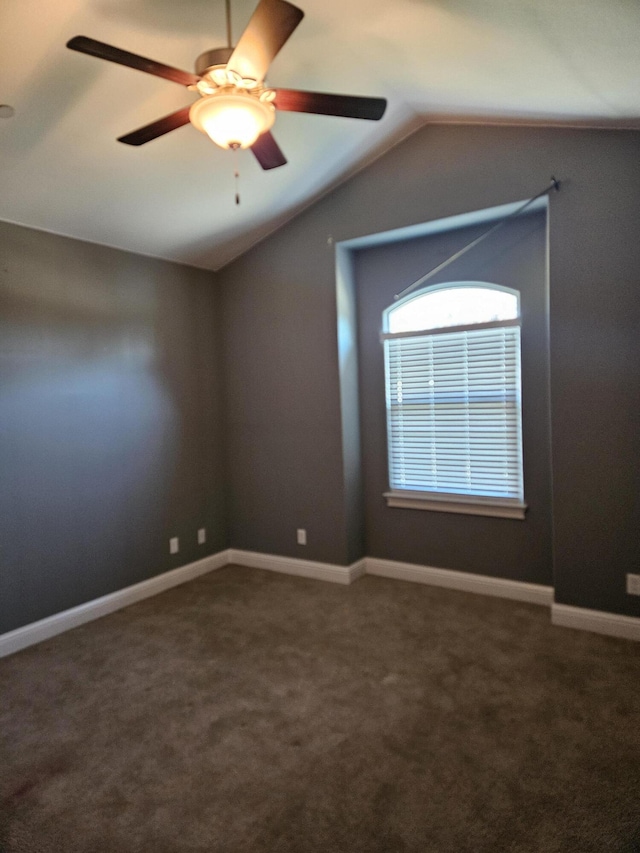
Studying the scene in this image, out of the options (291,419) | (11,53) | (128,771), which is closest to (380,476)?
(291,419)

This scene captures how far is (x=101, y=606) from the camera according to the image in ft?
11.9

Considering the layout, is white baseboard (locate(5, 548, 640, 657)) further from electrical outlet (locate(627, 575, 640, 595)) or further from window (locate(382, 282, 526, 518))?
window (locate(382, 282, 526, 518))

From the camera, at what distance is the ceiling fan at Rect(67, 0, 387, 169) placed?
1.64 metres

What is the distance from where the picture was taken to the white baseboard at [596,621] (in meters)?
2.97

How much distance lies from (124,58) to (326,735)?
263 cm

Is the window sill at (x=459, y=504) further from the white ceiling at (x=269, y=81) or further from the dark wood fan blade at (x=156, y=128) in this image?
the dark wood fan blade at (x=156, y=128)

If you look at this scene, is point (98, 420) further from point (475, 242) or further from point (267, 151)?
point (475, 242)

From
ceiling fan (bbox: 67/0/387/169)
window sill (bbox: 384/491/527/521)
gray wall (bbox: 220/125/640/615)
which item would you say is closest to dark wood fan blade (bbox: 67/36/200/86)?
ceiling fan (bbox: 67/0/387/169)

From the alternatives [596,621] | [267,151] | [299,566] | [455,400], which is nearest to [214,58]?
[267,151]

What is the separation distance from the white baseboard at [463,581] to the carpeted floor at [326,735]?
12 cm

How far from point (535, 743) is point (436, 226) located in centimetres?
303

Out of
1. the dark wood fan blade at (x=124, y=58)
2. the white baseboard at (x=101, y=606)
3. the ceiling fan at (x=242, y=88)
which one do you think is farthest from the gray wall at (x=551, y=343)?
the dark wood fan blade at (x=124, y=58)

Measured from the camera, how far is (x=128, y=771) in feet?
6.91

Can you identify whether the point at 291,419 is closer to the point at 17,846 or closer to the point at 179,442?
the point at 179,442
